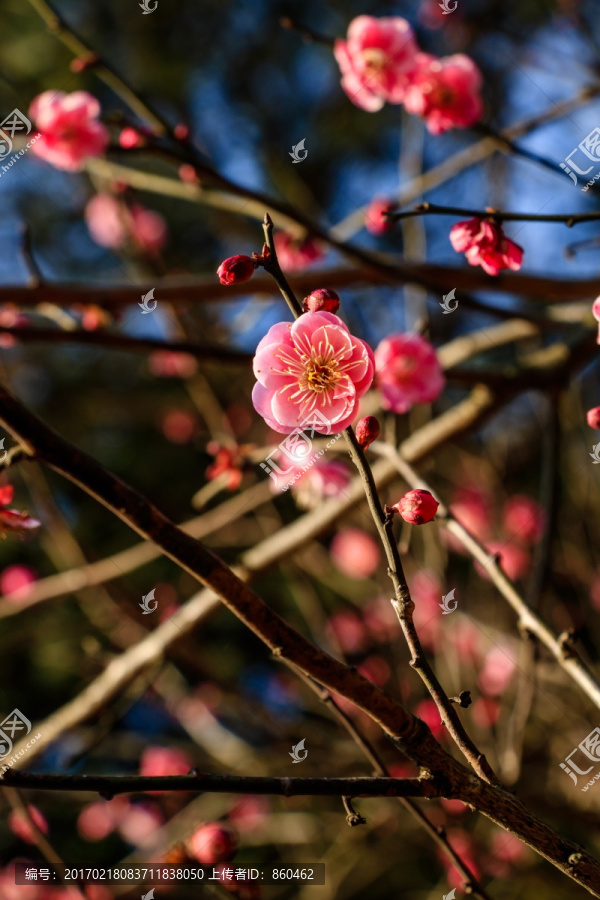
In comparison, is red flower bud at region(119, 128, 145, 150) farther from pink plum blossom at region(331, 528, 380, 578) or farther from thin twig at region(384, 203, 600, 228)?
pink plum blossom at region(331, 528, 380, 578)

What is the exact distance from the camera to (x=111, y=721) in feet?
5.45

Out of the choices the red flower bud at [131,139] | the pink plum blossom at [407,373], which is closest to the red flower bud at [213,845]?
the pink plum blossom at [407,373]

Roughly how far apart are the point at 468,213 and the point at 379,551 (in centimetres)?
247

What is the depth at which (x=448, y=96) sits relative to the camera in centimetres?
178

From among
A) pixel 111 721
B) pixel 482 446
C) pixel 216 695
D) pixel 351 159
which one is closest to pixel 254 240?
pixel 351 159

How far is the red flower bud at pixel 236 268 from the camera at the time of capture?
0.83 m

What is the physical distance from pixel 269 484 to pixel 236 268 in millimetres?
1434

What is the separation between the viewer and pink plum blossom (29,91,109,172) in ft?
6.77

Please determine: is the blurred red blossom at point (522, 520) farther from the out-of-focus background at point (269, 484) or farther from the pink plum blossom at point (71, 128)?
the pink plum blossom at point (71, 128)

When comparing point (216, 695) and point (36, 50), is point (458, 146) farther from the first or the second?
point (216, 695)

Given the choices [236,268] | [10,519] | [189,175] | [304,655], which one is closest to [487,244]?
[236,268]

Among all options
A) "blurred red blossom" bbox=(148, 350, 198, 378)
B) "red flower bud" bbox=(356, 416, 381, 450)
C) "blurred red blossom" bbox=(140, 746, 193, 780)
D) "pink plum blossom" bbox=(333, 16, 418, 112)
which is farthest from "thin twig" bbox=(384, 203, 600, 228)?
"blurred red blossom" bbox=(140, 746, 193, 780)

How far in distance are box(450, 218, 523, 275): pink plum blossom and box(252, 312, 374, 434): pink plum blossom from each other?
35 cm

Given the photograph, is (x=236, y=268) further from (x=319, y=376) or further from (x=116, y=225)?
(x=116, y=225)
